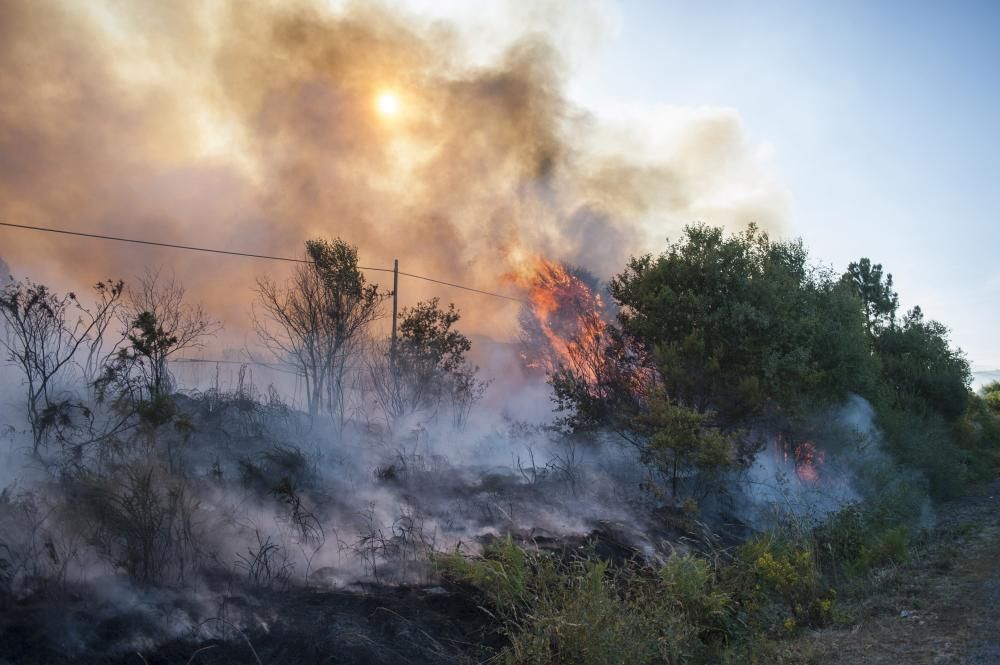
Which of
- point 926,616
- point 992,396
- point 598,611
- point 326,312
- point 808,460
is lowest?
point 926,616

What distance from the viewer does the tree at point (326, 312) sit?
52.5 feet

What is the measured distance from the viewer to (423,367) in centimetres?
1777

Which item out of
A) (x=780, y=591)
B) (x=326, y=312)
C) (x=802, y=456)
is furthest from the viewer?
(x=802, y=456)

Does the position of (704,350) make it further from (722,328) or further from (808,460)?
(808,460)

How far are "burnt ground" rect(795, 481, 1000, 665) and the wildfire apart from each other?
33.8ft

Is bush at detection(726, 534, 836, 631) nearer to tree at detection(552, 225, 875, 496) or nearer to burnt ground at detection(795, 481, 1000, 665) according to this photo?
burnt ground at detection(795, 481, 1000, 665)

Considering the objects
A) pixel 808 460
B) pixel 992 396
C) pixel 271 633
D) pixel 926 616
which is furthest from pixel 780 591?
pixel 992 396

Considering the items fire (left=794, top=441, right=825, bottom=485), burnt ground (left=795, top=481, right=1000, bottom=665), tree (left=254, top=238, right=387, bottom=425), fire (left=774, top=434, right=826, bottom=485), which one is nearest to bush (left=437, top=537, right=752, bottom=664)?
burnt ground (left=795, top=481, right=1000, bottom=665)

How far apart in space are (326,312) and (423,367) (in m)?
3.07

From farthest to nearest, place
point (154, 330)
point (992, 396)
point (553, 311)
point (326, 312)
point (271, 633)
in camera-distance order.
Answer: point (992, 396)
point (553, 311)
point (326, 312)
point (154, 330)
point (271, 633)

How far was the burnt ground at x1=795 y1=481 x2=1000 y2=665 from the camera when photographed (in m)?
6.81

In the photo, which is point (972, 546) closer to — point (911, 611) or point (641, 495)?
point (911, 611)

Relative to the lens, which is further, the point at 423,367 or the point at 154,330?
the point at 423,367

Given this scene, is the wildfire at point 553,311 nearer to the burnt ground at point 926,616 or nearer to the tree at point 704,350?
the tree at point 704,350
